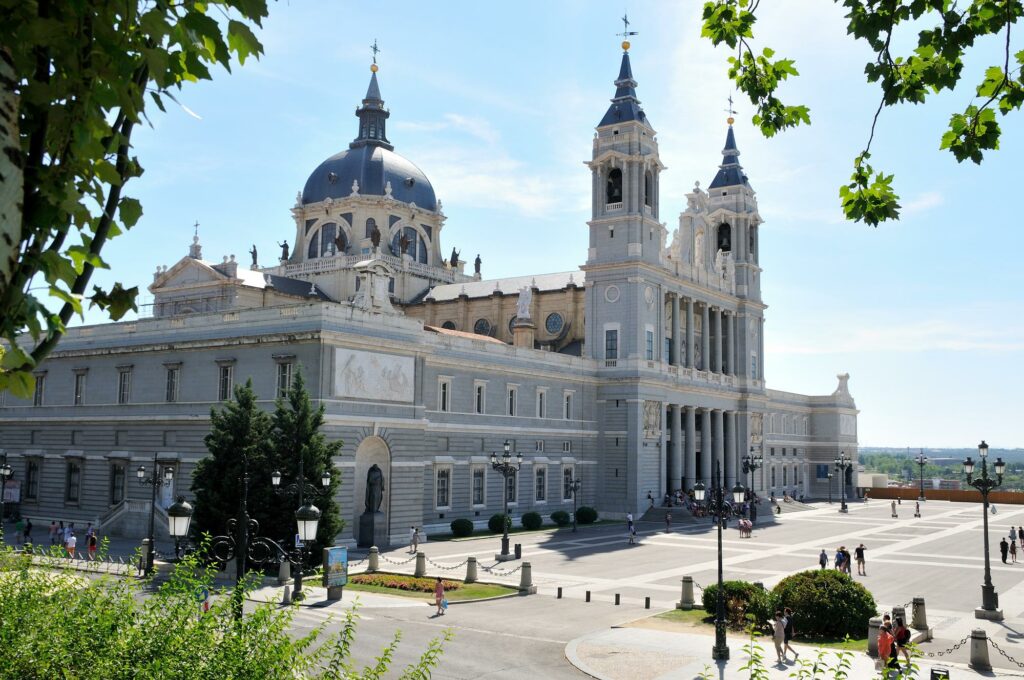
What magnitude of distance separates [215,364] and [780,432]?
232 ft

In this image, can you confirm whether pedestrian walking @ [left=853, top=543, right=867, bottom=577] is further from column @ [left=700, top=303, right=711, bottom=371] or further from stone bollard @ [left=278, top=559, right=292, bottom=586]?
column @ [left=700, top=303, right=711, bottom=371]

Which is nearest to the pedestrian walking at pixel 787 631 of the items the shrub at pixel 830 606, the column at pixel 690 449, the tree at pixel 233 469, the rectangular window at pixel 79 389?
the shrub at pixel 830 606

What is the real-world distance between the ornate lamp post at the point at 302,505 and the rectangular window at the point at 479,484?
2033cm

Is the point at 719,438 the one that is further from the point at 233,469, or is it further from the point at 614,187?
the point at 233,469

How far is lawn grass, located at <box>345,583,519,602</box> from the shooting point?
1264 inches

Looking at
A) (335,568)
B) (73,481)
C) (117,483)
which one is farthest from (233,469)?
(73,481)

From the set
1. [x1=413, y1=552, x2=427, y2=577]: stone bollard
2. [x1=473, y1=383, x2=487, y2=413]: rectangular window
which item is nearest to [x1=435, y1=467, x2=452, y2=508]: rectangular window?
[x1=473, y1=383, x2=487, y2=413]: rectangular window

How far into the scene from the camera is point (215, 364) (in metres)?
48.1

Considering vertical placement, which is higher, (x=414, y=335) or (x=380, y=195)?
(x=380, y=195)

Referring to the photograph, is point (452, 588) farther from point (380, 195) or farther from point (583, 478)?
point (380, 195)

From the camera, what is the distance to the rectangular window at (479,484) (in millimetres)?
57062

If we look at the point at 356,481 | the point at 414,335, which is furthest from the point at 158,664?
the point at 414,335

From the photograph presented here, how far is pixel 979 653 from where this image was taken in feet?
75.2

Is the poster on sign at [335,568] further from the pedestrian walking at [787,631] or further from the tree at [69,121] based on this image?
the tree at [69,121]
